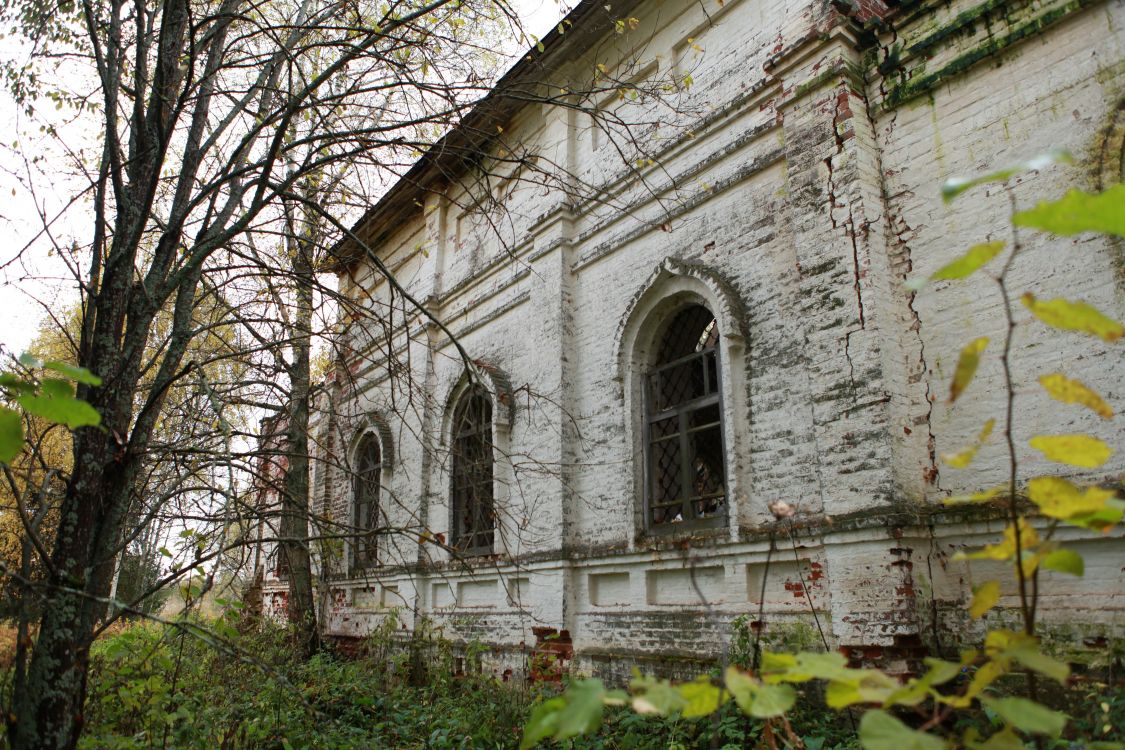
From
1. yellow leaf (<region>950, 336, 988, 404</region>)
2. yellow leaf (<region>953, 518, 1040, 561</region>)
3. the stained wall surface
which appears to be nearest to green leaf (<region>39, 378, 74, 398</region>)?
yellow leaf (<region>950, 336, 988, 404</region>)

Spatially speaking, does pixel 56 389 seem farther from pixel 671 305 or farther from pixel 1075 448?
pixel 671 305

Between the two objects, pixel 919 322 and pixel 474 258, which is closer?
pixel 919 322

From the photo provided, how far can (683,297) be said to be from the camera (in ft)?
25.9

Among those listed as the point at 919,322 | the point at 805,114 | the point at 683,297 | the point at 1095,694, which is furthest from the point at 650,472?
the point at 1095,694

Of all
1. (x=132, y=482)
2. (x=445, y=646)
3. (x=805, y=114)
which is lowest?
(x=445, y=646)

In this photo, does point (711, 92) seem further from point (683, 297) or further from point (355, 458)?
point (355, 458)

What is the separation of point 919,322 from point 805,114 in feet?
7.30

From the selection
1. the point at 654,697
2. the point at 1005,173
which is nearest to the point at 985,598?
the point at 654,697

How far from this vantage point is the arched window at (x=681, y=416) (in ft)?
24.1

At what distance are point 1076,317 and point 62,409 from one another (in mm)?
1890

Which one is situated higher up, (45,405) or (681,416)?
(681,416)

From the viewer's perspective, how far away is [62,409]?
4.89 ft

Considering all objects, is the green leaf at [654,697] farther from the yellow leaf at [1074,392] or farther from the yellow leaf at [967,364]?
the yellow leaf at [1074,392]

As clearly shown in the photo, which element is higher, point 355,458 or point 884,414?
point 355,458
